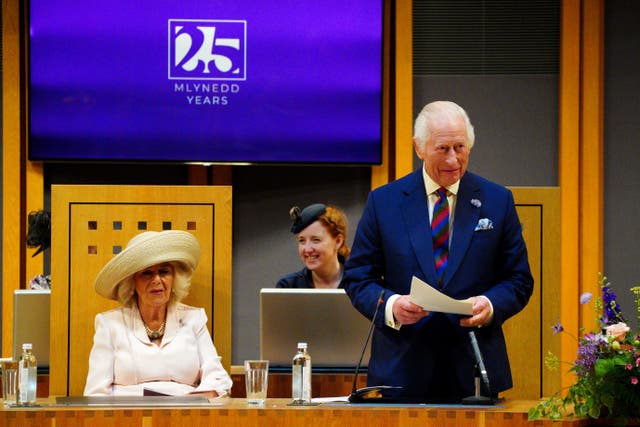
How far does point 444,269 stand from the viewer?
3137 mm

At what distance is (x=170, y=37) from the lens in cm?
614

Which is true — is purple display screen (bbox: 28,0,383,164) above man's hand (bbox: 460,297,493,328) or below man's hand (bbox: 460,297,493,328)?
above

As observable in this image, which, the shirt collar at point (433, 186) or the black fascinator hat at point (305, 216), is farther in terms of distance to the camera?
the black fascinator hat at point (305, 216)

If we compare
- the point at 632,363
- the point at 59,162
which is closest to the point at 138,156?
the point at 59,162

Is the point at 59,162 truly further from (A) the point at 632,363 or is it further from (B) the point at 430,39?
(A) the point at 632,363

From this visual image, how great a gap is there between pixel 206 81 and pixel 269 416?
11.9ft

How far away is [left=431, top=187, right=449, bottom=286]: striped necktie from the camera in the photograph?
10.3 ft

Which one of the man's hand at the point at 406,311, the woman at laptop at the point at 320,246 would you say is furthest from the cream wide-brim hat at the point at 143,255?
the woman at laptop at the point at 320,246

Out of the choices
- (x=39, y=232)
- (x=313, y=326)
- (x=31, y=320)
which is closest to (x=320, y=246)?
(x=313, y=326)

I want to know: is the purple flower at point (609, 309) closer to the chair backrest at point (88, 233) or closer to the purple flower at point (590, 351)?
the purple flower at point (590, 351)

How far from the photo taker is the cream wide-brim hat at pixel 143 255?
147 inches

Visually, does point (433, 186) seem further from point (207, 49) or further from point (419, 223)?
point (207, 49)

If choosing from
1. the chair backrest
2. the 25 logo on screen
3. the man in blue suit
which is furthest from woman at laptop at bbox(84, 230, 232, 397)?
the 25 logo on screen

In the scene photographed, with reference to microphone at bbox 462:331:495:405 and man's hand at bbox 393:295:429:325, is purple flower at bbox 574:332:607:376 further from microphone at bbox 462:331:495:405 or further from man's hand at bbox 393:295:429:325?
man's hand at bbox 393:295:429:325
